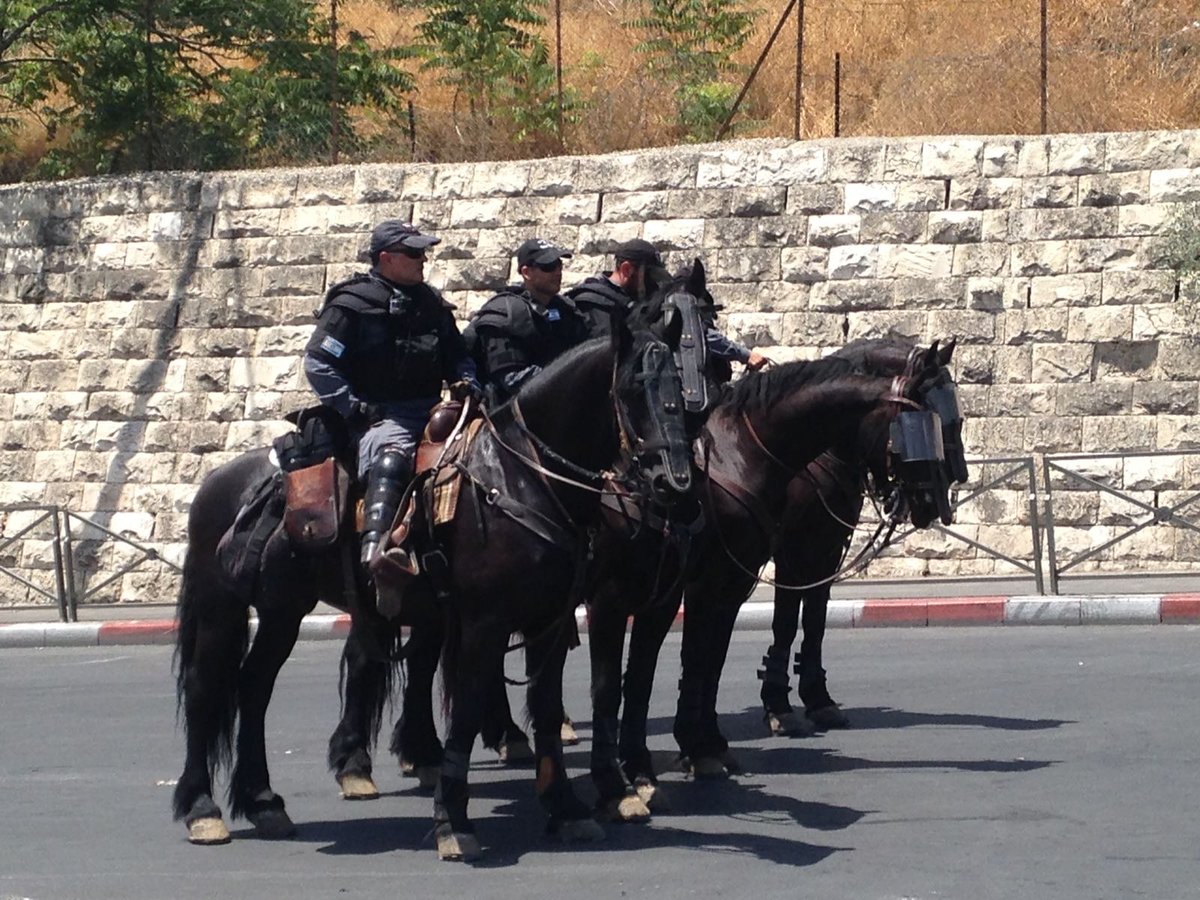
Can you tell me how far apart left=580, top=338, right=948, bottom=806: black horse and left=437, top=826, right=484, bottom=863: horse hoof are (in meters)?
1.69

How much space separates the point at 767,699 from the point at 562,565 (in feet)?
10.6

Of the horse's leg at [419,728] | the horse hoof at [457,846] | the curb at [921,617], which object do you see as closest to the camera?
the horse hoof at [457,846]

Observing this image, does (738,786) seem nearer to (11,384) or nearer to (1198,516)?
(1198,516)

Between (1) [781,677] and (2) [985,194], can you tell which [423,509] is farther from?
(2) [985,194]

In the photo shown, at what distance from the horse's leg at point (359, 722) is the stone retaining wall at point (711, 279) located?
345 inches

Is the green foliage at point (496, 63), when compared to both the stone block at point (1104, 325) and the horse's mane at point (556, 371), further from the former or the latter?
the horse's mane at point (556, 371)

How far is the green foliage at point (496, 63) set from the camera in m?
21.7

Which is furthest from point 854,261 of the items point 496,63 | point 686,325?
point 686,325

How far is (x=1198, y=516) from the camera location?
639 inches

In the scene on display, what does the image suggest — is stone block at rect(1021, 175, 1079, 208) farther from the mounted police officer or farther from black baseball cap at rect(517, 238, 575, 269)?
the mounted police officer

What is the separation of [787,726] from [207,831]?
3.61 metres

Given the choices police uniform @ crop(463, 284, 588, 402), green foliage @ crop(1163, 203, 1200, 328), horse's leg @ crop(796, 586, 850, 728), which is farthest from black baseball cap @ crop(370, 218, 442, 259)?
green foliage @ crop(1163, 203, 1200, 328)

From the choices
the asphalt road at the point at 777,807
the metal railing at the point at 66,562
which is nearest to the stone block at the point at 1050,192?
the asphalt road at the point at 777,807

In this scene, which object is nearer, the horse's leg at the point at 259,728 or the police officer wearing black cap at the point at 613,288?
the horse's leg at the point at 259,728
